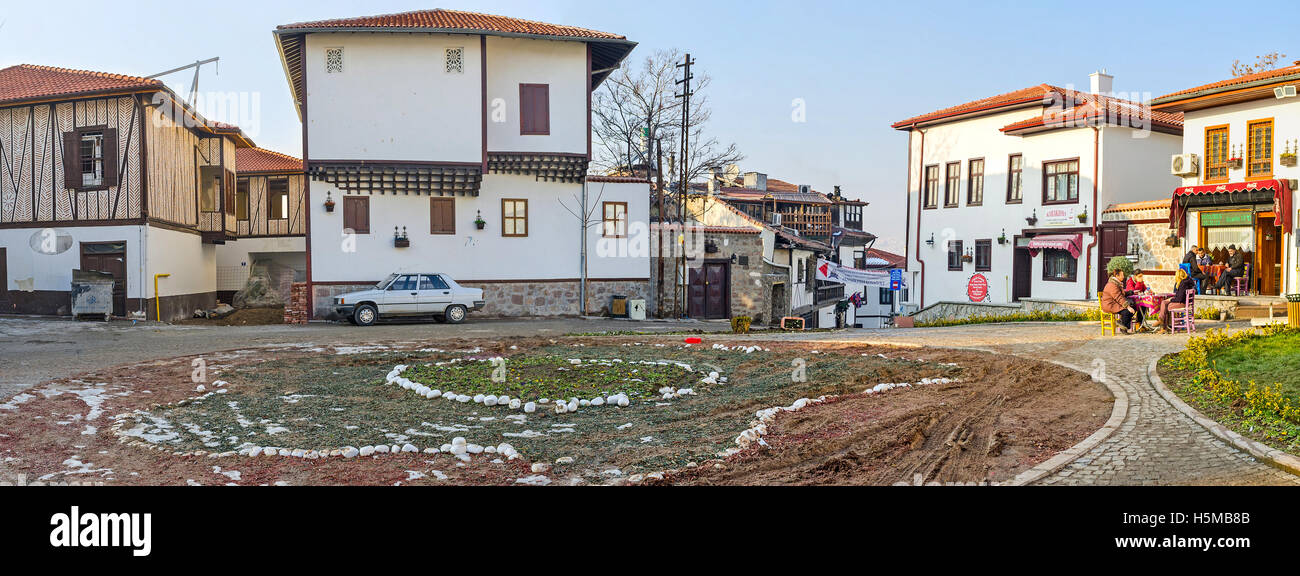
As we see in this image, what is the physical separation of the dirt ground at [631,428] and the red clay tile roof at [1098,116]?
1969 cm

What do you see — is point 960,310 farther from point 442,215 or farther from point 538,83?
point 442,215

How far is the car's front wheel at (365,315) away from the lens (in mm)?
22969

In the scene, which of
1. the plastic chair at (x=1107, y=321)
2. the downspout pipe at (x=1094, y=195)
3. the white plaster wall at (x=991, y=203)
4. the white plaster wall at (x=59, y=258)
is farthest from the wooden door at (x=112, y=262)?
the downspout pipe at (x=1094, y=195)

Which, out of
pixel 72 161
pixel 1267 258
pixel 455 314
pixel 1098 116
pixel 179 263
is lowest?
pixel 455 314

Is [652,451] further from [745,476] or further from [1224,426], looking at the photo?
[1224,426]

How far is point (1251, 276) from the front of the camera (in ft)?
76.0

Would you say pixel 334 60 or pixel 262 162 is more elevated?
pixel 334 60

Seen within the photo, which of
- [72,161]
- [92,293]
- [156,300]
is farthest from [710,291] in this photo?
[72,161]

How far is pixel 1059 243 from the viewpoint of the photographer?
29.5m

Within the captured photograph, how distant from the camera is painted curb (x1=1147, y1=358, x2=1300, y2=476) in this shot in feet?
19.7

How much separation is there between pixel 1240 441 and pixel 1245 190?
19998mm
